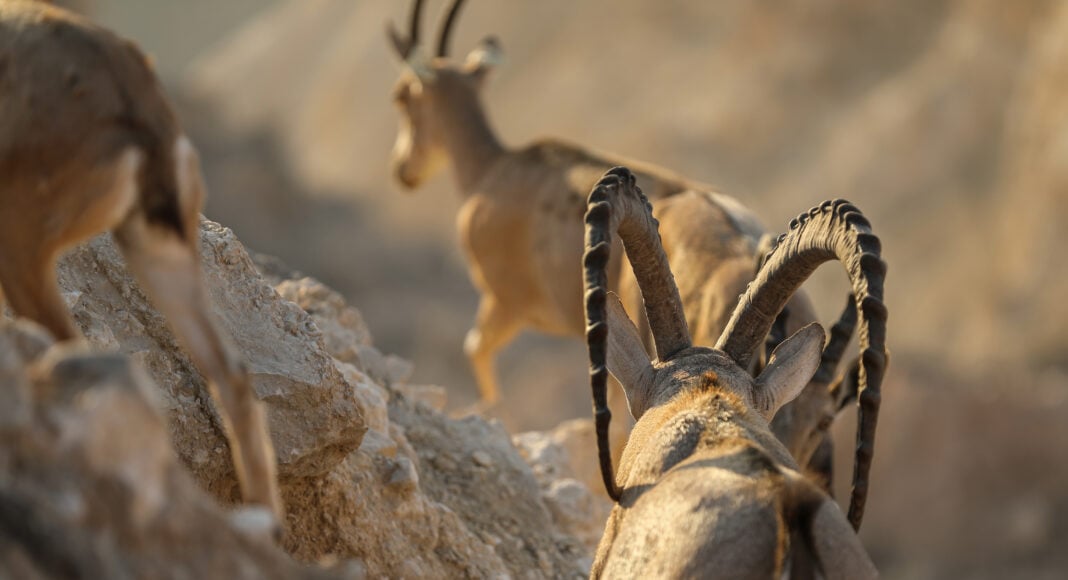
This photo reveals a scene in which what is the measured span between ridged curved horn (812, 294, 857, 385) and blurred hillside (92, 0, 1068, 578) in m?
12.4

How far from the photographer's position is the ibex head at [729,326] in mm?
5586

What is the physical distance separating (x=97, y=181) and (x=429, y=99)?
31.0 feet

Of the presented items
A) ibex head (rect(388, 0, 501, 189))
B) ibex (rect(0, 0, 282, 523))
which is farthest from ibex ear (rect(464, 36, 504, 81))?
ibex (rect(0, 0, 282, 523))

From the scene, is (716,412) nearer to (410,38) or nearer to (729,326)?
(729,326)

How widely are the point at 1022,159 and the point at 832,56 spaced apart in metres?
5.27

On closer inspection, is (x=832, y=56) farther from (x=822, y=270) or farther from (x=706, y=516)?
(x=706, y=516)

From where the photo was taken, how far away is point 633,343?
6.16 m

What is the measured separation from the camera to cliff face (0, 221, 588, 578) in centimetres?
336

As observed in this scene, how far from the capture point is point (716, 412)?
5418 millimetres

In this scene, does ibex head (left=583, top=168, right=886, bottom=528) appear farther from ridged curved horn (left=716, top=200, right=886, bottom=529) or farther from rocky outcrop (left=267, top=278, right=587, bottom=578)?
rocky outcrop (left=267, top=278, right=587, bottom=578)

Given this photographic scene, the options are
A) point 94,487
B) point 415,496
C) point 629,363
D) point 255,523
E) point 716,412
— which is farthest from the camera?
point 415,496

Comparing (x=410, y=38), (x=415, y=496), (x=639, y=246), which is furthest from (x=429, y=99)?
(x=639, y=246)

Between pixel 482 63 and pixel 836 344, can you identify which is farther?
pixel 482 63

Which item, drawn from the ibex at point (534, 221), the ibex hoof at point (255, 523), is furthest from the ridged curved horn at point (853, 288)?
the ibex hoof at point (255, 523)
